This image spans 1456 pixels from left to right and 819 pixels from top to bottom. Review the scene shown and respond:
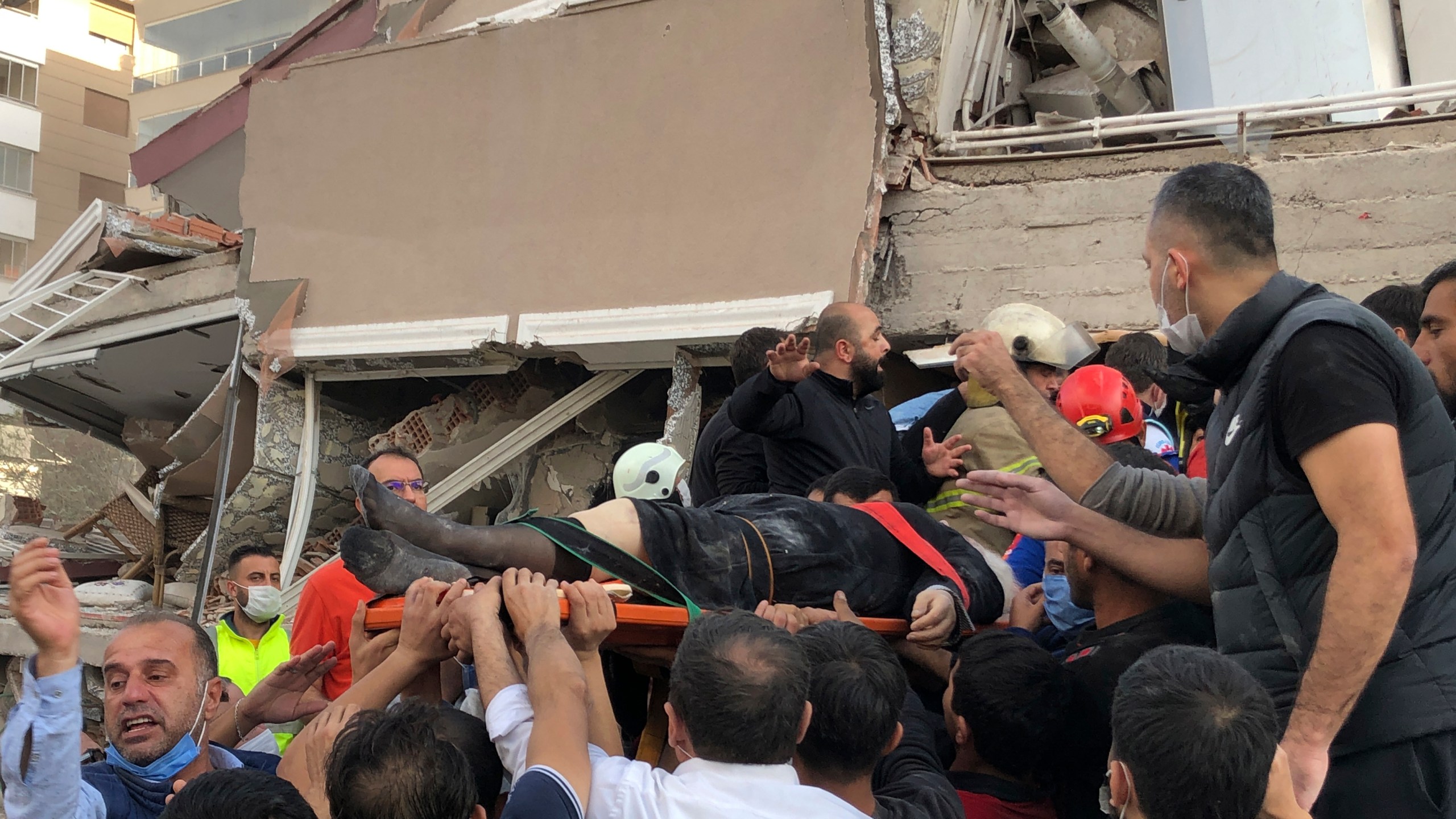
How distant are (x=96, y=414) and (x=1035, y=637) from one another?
1306 centimetres

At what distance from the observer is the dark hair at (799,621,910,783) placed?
2.50 metres

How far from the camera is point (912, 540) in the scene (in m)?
3.53

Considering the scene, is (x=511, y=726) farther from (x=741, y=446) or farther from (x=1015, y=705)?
(x=741, y=446)

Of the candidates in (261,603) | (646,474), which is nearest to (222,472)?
(261,603)

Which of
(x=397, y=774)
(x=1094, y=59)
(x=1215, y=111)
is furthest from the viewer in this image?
(x=1094, y=59)

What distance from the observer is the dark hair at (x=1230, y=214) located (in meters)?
2.56

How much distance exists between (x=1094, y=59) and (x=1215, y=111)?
2.04m

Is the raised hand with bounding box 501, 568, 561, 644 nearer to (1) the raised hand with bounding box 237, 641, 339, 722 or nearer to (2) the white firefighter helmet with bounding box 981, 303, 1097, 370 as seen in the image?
(1) the raised hand with bounding box 237, 641, 339, 722

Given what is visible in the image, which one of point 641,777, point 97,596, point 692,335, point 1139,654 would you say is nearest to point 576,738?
point 641,777

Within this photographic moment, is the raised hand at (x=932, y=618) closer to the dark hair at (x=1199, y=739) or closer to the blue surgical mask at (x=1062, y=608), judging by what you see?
the blue surgical mask at (x=1062, y=608)

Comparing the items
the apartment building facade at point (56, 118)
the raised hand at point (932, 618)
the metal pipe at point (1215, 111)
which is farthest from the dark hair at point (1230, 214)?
the apartment building facade at point (56, 118)

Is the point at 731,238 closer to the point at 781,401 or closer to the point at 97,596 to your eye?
the point at 781,401

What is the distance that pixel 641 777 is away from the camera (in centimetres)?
239

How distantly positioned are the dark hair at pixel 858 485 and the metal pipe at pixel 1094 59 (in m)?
6.04
